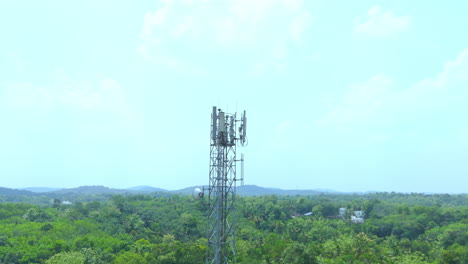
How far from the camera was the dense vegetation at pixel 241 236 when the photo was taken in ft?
108

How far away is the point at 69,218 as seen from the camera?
59.8m

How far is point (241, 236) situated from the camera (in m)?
49.5

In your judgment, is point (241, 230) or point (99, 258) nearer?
point (99, 258)

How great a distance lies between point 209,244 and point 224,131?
4.89 m

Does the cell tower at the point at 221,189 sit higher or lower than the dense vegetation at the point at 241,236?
higher

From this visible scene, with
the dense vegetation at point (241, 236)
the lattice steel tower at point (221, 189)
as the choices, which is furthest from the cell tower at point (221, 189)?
the dense vegetation at point (241, 236)

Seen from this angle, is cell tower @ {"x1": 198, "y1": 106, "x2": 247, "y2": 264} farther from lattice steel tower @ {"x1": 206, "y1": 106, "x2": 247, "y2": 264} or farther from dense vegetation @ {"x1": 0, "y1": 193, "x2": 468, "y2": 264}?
dense vegetation @ {"x1": 0, "y1": 193, "x2": 468, "y2": 264}

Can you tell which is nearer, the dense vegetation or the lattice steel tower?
the lattice steel tower

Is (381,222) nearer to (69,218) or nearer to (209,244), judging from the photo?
(69,218)

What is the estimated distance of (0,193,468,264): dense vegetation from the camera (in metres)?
33.0

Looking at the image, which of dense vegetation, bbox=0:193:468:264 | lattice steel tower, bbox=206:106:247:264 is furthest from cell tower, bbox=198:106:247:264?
dense vegetation, bbox=0:193:468:264

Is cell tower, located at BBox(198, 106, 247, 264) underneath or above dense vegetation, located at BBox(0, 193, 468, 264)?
above

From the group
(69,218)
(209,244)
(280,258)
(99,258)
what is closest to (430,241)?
(280,258)

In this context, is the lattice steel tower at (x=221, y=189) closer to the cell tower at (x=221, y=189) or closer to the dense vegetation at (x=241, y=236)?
the cell tower at (x=221, y=189)
